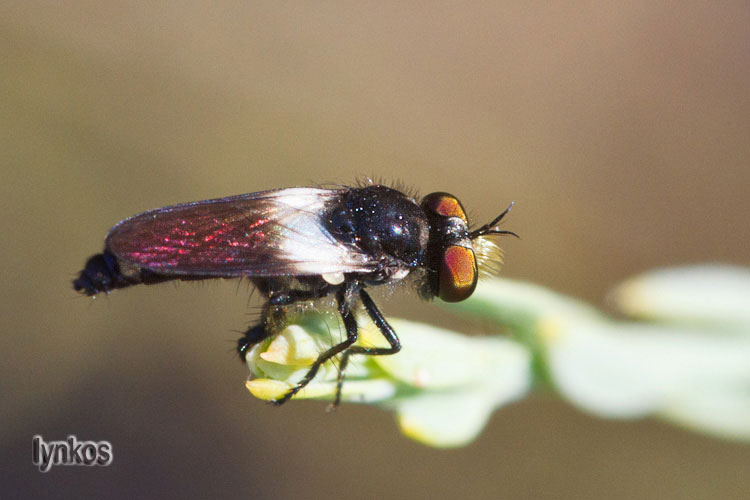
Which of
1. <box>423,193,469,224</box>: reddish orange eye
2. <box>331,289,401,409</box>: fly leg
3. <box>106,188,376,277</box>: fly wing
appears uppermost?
<box>423,193,469,224</box>: reddish orange eye

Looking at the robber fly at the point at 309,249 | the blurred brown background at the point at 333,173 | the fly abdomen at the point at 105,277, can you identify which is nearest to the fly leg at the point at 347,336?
the robber fly at the point at 309,249

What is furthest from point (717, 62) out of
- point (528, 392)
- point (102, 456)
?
point (102, 456)

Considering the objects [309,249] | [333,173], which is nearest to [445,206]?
[309,249]

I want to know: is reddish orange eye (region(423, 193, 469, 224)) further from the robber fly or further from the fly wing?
the fly wing

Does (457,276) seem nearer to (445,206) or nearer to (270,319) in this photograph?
(445,206)

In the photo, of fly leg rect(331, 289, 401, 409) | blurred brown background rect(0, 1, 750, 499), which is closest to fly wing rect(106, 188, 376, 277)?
fly leg rect(331, 289, 401, 409)

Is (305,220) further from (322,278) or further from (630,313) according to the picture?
(630,313)
